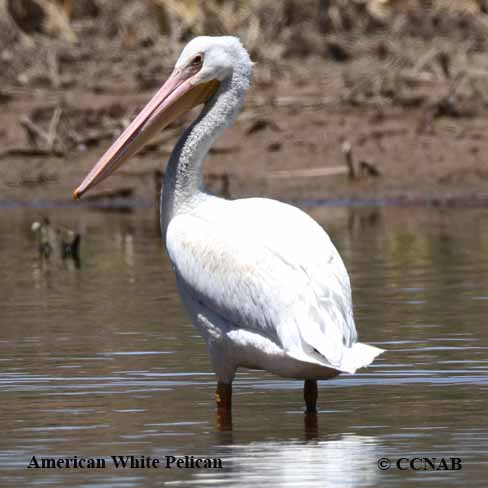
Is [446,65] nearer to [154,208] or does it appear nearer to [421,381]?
[154,208]

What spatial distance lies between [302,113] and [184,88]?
11.0 m

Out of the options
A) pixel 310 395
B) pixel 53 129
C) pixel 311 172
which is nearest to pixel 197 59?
pixel 310 395

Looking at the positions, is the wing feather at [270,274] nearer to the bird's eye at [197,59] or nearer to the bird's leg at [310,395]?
the bird's leg at [310,395]

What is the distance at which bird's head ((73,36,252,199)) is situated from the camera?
841cm

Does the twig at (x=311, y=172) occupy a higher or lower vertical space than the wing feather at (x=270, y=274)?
lower

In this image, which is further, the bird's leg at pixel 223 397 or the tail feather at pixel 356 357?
the bird's leg at pixel 223 397

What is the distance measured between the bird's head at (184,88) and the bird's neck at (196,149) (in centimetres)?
6

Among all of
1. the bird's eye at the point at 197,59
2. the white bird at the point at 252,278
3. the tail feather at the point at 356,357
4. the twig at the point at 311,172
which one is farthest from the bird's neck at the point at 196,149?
the twig at the point at 311,172

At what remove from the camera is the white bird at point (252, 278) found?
24.0ft

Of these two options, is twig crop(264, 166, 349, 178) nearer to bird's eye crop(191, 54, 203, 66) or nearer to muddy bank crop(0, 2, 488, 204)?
muddy bank crop(0, 2, 488, 204)

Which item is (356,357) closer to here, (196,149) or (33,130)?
(196,149)

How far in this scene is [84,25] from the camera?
2161 centimetres

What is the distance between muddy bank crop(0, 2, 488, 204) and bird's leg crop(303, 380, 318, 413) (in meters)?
10.2

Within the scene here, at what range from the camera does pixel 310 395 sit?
766 centimetres
